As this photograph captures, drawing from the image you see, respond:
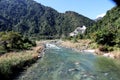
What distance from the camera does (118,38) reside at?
184 ft

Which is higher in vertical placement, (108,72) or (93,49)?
(93,49)

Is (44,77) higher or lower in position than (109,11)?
lower

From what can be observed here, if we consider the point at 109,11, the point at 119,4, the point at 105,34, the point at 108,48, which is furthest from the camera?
the point at 109,11

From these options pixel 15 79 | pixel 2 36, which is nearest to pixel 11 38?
pixel 2 36

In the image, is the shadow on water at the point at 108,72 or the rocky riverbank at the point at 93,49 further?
the rocky riverbank at the point at 93,49

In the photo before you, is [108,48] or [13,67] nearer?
[13,67]

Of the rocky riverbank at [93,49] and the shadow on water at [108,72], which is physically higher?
the rocky riverbank at [93,49]

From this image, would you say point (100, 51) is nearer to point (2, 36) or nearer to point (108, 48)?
point (108, 48)

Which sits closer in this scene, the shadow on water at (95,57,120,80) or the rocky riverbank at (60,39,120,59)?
the shadow on water at (95,57,120,80)

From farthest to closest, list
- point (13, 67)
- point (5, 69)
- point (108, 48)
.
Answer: point (108, 48) < point (13, 67) < point (5, 69)

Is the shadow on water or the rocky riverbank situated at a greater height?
the rocky riverbank

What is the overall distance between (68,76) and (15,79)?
515 centimetres

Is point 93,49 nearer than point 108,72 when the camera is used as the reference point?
No

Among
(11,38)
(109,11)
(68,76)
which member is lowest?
(68,76)
